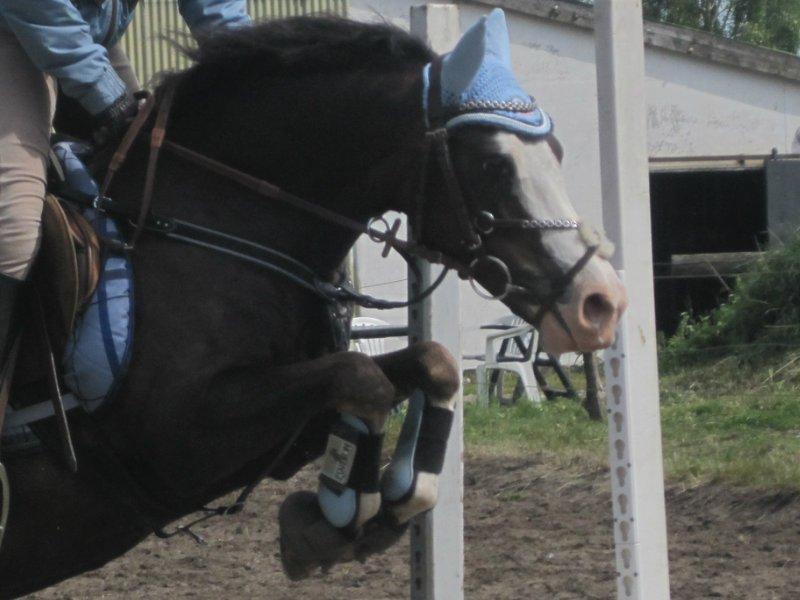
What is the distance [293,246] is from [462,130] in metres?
0.55

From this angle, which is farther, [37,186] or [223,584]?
[223,584]

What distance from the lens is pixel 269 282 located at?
3596 mm

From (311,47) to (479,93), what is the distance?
53cm

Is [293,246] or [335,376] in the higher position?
[293,246]

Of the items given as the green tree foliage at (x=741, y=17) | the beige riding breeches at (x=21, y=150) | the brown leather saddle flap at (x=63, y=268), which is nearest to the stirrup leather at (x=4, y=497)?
the brown leather saddle flap at (x=63, y=268)

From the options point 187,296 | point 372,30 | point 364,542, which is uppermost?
point 372,30

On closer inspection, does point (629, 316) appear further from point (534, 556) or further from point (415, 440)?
point (534, 556)

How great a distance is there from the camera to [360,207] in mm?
3662

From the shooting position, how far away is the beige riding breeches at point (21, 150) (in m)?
3.48

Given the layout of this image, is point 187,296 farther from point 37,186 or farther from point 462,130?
point 462,130

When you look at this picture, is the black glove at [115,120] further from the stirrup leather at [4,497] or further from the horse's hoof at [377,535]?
the horse's hoof at [377,535]

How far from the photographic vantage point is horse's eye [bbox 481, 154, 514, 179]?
3391 mm

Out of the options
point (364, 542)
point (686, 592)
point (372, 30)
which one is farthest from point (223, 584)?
point (372, 30)

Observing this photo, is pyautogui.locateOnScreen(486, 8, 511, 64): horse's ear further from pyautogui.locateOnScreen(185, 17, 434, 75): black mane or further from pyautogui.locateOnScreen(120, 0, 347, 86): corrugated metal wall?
pyautogui.locateOnScreen(120, 0, 347, 86): corrugated metal wall
